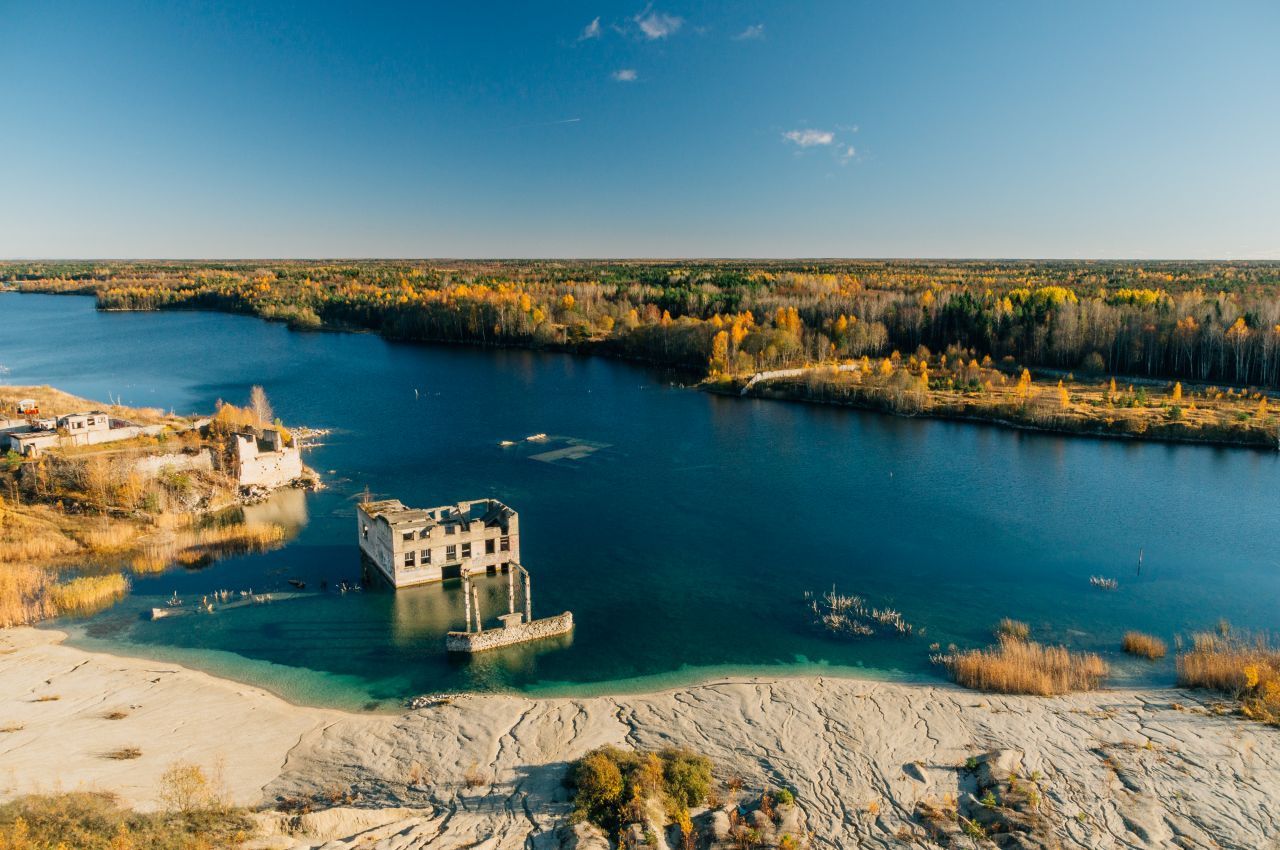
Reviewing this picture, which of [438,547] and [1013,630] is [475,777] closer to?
[438,547]

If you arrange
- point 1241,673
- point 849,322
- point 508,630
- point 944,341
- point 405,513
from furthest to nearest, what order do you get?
point 849,322
point 944,341
point 405,513
point 508,630
point 1241,673

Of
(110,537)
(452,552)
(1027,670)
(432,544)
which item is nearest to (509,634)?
(452,552)

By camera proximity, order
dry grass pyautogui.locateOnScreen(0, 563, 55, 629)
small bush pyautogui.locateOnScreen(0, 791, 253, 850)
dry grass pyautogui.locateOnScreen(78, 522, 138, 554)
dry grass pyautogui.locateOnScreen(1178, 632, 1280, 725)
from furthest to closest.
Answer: dry grass pyautogui.locateOnScreen(78, 522, 138, 554)
dry grass pyautogui.locateOnScreen(0, 563, 55, 629)
dry grass pyautogui.locateOnScreen(1178, 632, 1280, 725)
small bush pyautogui.locateOnScreen(0, 791, 253, 850)

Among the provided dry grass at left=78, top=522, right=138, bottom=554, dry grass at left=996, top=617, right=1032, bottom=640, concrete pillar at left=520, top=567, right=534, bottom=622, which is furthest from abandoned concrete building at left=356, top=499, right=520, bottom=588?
dry grass at left=996, top=617, right=1032, bottom=640

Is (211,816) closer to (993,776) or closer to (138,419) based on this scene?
(993,776)

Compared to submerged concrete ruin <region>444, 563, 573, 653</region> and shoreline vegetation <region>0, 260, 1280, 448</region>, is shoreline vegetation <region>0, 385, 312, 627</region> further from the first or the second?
shoreline vegetation <region>0, 260, 1280, 448</region>

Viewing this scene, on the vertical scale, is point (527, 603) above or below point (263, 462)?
below
